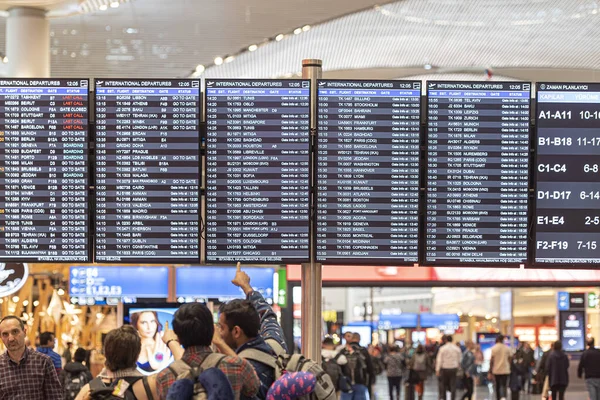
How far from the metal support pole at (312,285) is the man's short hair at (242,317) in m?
2.83

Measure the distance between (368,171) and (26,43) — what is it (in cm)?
735

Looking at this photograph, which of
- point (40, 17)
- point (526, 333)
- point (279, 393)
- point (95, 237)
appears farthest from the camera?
point (526, 333)

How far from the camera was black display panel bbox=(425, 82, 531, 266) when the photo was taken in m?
8.08

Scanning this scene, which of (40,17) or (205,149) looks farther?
(40,17)

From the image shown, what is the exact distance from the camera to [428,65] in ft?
80.5

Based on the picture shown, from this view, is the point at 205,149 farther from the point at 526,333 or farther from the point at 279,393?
the point at 526,333

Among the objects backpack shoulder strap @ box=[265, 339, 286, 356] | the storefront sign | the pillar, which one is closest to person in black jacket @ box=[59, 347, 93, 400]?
the storefront sign

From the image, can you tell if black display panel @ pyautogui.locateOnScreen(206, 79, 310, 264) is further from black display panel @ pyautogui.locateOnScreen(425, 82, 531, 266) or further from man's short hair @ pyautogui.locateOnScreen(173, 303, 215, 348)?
man's short hair @ pyautogui.locateOnScreen(173, 303, 215, 348)

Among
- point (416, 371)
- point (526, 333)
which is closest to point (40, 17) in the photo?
point (416, 371)

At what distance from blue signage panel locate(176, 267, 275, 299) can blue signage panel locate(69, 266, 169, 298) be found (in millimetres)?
344

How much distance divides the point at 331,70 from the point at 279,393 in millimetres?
20153

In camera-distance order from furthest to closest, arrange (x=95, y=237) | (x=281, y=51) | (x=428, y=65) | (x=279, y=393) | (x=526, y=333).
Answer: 1. (x=526, y=333)
2. (x=428, y=65)
3. (x=281, y=51)
4. (x=95, y=237)
5. (x=279, y=393)

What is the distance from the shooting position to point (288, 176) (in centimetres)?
801

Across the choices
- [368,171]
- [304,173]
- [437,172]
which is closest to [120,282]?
[304,173]
